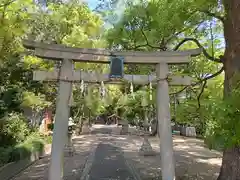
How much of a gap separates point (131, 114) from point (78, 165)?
67.3ft

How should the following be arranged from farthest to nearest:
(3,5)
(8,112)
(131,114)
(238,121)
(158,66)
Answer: (131,114) < (8,112) < (3,5) < (158,66) < (238,121)

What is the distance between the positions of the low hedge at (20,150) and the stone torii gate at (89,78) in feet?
15.3

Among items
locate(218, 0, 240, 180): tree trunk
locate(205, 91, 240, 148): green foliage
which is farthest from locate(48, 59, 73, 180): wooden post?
locate(218, 0, 240, 180): tree trunk

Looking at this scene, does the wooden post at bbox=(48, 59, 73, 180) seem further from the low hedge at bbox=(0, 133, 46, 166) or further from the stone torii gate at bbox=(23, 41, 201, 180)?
the low hedge at bbox=(0, 133, 46, 166)

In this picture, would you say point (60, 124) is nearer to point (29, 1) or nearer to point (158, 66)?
point (158, 66)

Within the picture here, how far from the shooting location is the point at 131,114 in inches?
1276

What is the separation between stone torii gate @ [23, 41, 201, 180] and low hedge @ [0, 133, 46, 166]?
4.67 meters

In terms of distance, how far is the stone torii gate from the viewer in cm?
720

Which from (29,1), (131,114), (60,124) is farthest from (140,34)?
(131,114)

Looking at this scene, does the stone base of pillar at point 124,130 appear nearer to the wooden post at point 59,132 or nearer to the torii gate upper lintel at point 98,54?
the torii gate upper lintel at point 98,54

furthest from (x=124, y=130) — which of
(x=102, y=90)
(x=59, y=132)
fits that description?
(x=59, y=132)

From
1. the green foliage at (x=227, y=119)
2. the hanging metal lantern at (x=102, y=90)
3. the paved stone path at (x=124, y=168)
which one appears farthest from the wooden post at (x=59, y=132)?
the green foliage at (x=227, y=119)

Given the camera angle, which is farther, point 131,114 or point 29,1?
point 131,114

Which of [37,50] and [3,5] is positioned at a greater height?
[3,5]
